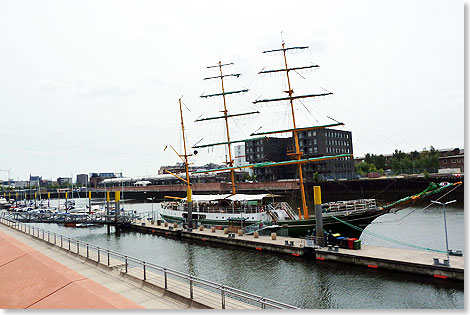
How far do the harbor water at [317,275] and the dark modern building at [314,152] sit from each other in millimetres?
61581

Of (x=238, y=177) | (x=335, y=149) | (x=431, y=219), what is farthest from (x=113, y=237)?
(x=238, y=177)

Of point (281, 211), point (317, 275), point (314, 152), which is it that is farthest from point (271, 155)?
point (317, 275)

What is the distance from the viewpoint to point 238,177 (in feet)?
429

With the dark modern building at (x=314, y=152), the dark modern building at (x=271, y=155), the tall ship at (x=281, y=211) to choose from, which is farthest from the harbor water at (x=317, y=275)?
the dark modern building at (x=271, y=155)

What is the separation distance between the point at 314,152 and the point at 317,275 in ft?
270

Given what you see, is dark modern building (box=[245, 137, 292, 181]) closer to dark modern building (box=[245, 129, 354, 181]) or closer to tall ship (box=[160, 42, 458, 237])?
dark modern building (box=[245, 129, 354, 181])

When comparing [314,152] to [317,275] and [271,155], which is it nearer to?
[271,155]

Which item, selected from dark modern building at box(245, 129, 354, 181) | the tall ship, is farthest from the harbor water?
dark modern building at box(245, 129, 354, 181)

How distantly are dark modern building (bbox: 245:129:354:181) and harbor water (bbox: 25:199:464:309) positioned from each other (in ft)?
202

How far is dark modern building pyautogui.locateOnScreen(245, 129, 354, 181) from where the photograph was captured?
326ft

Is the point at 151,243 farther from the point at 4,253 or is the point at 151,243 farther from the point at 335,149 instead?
the point at 335,149

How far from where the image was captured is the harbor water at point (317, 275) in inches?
671

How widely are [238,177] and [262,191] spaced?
136 feet

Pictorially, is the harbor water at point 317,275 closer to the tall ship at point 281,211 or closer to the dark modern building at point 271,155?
the tall ship at point 281,211
